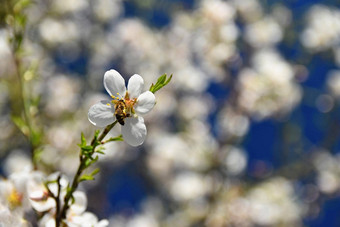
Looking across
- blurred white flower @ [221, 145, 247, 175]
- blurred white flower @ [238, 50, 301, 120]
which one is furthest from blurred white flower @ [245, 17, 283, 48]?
blurred white flower @ [221, 145, 247, 175]

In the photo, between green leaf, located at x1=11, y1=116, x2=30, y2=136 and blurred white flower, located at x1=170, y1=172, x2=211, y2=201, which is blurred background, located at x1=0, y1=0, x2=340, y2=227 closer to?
blurred white flower, located at x1=170, y1=172, x2=211, y2=201

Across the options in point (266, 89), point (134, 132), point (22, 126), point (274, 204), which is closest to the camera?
point (134, 132)

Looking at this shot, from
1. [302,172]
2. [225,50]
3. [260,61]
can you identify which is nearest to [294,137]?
[302,172]

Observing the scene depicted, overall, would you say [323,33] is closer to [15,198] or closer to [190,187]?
[190,187]

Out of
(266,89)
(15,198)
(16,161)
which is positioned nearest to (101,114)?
(15,198)

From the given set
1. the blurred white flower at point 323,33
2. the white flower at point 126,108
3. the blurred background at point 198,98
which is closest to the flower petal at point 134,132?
the white flower at point 126,108

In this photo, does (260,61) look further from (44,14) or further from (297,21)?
(44,14)
